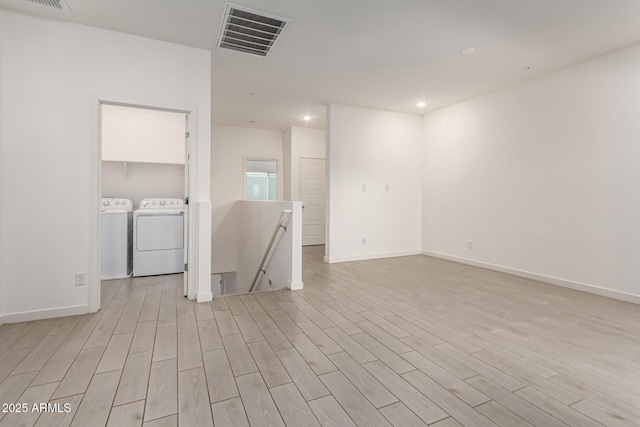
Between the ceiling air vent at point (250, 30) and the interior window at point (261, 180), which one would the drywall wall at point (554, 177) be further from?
the interior window at point (261, 180)

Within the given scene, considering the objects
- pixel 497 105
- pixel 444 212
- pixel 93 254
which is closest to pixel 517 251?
pixel 444 212

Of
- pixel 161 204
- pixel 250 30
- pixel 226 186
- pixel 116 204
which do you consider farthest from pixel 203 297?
pixel 226 186

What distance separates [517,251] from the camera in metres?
4.35

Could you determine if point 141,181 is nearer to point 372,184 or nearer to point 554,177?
point 372,184

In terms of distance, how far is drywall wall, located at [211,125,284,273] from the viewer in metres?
6.76

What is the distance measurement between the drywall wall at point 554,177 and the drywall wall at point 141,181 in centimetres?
497

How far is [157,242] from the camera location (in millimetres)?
4184

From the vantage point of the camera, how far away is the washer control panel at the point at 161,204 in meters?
4.57

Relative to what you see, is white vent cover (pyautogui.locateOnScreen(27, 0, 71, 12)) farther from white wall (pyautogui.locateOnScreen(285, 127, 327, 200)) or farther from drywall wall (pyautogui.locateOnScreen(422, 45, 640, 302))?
drywall wall (pyautogui.locateOnScreen(422, 45, 640, 302))

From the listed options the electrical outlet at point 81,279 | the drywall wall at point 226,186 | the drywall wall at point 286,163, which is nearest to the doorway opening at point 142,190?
the electrical outlet at point 81,279

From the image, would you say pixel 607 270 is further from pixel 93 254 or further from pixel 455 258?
pixel 93 254

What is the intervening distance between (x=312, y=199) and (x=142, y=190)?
361 cm

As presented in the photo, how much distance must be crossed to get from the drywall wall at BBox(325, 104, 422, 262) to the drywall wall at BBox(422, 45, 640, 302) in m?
0.70

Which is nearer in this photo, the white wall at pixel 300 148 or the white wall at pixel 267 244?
the white wall at pixel 267 244
